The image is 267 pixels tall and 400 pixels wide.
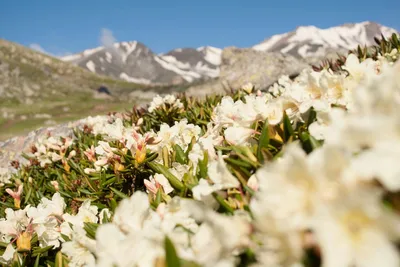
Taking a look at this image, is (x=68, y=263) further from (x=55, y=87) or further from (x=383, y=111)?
(x=55, y=87)

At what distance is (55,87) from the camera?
35.1 metres

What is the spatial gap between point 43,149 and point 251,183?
331 centimetres

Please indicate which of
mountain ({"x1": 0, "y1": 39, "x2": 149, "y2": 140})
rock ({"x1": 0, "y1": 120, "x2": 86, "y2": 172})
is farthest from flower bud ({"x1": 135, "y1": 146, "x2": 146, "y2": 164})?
mountain ({"x1": 0, "y1": 39, "x2": 149, "y2": 140})

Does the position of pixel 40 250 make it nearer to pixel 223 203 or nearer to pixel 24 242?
pixel 24 242

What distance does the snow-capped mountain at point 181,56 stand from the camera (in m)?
67.8

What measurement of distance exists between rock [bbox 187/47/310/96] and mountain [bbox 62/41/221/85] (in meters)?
58.8

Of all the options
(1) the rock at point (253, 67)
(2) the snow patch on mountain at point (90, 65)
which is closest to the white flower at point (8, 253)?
(1) the rock at point (253, 67)

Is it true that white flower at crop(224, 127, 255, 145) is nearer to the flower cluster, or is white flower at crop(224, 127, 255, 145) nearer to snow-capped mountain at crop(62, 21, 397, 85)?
the flower cluster

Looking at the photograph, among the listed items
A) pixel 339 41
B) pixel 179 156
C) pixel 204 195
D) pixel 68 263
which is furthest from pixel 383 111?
pixel 339 41

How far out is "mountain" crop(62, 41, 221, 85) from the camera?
70.9 metres

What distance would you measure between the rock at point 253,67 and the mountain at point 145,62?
193 feet

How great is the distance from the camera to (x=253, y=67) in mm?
8273

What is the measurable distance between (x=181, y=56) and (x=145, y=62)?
36.0 ft

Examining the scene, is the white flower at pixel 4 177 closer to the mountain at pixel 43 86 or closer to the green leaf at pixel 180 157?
the green leaf at pixel 180 157
